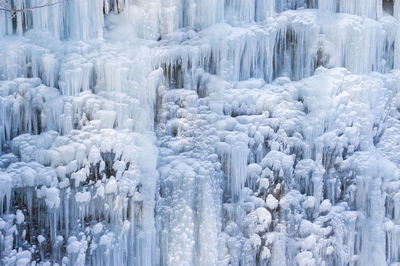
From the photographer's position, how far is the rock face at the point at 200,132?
4312 mm

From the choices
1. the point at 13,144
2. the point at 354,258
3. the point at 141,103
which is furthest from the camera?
the point at 354,258

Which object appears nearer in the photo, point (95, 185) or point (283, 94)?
point (95, 185)

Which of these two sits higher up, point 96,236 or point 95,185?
point 95,185

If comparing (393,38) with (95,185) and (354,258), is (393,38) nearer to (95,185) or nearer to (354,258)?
(354,258)

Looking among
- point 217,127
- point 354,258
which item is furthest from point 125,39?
point 354,258

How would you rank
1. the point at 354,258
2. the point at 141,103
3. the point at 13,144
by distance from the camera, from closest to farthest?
the point at 13,144
the point at 141,103
the point at 354,258

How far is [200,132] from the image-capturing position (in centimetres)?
466

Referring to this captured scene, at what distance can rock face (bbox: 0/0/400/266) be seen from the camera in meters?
4.31

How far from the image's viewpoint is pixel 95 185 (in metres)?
4.37

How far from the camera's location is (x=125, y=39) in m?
4.66

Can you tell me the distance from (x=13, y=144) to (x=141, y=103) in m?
1.06

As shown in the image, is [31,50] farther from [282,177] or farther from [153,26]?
[282,177]

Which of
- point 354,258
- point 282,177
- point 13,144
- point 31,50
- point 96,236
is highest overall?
point 31,50

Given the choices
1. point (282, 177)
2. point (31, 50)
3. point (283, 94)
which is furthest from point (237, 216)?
point (31, 50)
